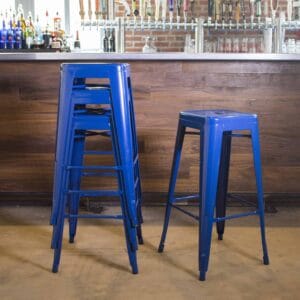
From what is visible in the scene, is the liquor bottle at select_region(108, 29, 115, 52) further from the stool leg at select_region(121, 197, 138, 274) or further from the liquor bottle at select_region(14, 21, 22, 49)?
the stool leg at select_region(121, 197, 138, 274)

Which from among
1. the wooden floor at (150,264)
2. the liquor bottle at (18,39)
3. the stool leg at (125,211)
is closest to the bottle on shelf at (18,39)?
the liquor bottle at (18,39)

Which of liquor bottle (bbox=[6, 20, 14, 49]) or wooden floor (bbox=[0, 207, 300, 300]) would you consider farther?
liquor bottle (bbox=[6, 20, 14, 49])

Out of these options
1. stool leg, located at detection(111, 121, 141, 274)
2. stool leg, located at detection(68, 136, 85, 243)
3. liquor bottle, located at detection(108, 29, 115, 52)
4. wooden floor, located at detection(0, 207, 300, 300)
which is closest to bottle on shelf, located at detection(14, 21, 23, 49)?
liquor bottle, located at detection(108, 29, 115, 52)

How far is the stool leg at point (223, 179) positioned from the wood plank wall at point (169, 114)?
23.4 inches

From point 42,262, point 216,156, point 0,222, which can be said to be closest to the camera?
point 216,156

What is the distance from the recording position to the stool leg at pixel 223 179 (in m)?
2.47

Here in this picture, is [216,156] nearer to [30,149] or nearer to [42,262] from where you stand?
[42,262]

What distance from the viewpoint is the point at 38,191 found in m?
3.14

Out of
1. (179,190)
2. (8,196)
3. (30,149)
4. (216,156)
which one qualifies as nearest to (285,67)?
(179,190)

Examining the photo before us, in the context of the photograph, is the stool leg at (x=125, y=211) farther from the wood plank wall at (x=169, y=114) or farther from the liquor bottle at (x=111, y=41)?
the liquor bottle at (x=111, y=41)

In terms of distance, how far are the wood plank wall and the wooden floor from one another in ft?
0.97

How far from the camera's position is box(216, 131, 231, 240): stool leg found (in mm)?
2469

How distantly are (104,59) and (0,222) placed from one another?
3.67 feet

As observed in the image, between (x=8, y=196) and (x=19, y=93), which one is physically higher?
(x=19, y=93)
